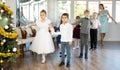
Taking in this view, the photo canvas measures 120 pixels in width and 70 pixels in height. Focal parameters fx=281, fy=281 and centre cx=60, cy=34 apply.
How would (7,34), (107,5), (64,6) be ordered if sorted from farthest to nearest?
(107,5), (64,6), (7,34)

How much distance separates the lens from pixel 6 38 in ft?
17.9

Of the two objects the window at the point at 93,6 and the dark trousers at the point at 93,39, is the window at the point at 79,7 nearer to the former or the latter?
the window at the point at 93,6

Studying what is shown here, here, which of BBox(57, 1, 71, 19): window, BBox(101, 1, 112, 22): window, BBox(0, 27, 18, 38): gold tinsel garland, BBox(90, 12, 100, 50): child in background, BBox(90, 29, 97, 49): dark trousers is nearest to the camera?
BBox(0, 27, 18, 38): gold tinsel garland

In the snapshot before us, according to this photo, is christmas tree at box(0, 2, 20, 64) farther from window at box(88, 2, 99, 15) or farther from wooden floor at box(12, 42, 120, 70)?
window at box(88, 2, 99, 15)

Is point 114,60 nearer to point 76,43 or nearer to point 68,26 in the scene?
point 68,26

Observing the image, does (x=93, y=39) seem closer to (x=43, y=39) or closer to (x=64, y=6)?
(x=43, y=39)

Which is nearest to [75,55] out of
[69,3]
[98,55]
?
[98,55]

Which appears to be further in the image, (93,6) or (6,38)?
(93,6)

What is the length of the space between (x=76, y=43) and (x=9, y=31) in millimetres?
4774

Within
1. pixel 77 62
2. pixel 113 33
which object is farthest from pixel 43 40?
pixel 113 33

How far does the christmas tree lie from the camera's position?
5398 mm

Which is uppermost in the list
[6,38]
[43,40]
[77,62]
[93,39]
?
[6,38]

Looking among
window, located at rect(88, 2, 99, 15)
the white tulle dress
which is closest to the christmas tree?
the white tulle dress

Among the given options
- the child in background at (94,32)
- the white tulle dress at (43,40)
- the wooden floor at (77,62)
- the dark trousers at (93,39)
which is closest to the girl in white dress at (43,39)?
the white tulle dress at (43,40)
